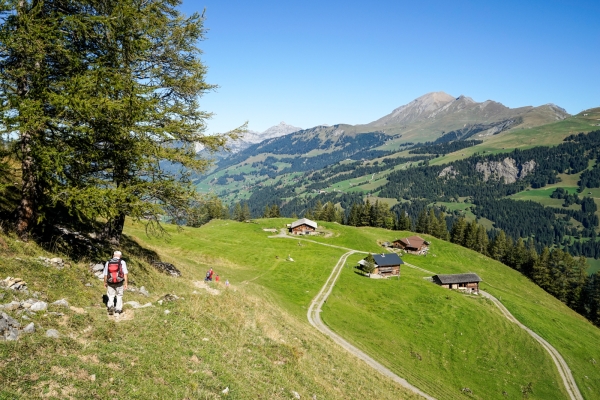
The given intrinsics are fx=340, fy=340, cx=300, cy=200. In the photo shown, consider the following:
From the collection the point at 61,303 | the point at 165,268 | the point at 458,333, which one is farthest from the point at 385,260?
Result: the point at 61,303

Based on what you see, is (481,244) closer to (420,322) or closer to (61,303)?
Answer: (420,322)

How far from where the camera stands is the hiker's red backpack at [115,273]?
595 inches

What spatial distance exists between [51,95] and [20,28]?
3.35 meters

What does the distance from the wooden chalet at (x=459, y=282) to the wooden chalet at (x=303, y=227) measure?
139 feet

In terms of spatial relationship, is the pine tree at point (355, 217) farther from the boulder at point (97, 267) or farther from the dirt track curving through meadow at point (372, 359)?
the boulder at point (97, 267)

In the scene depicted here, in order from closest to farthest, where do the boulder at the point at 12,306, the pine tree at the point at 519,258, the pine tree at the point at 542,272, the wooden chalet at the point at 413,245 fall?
the boulder at the point at 12,306 < the wooden chalet at the point at 413,245 < the pine tree at the point at 542,272 < the pine tree at the point at 519,258

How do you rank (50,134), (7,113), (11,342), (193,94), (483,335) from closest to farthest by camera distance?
(11,342)
(7,113)
(50,134)
(193,94)
(483,335)

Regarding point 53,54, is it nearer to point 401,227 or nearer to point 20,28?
point 20,28

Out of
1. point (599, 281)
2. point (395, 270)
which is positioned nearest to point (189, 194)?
point (395, 270)

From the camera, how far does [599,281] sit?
99500 mm

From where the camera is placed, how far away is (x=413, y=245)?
363ft

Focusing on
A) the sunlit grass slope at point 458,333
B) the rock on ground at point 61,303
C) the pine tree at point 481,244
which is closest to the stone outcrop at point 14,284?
the rock on ground at point 61,303

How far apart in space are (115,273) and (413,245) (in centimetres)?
10622

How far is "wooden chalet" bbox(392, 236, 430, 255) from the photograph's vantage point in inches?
4358
